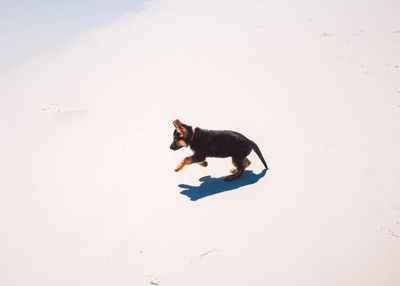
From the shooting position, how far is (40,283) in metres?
3.80

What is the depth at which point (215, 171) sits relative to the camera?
5398 millimetres

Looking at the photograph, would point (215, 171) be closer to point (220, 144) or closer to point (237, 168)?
point (237, 168)

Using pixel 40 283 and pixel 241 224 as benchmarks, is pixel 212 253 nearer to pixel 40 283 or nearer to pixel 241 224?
pixel 241 224

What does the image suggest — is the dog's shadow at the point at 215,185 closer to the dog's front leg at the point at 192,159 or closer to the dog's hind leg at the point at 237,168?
the dog's hind leg at the point at 237,168

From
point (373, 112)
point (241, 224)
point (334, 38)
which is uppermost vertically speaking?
point (334, 38)

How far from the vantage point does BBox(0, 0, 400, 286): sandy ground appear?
3.67m

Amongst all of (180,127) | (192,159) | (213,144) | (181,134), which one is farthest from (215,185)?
(180,127)

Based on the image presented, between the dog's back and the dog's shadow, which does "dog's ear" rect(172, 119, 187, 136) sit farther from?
the dog's shadow

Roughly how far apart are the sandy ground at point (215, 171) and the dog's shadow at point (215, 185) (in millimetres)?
34

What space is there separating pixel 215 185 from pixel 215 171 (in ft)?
1.51

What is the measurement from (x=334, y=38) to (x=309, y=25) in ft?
6.88

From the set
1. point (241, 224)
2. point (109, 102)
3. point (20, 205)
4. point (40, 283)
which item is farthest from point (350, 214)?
point (109, 102)

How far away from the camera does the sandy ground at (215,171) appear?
3666 mm

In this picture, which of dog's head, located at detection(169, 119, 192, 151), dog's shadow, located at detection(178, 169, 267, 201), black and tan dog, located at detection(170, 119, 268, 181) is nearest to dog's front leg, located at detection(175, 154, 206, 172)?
black and tan dog, located at detection(170, 119, 268, 181)
